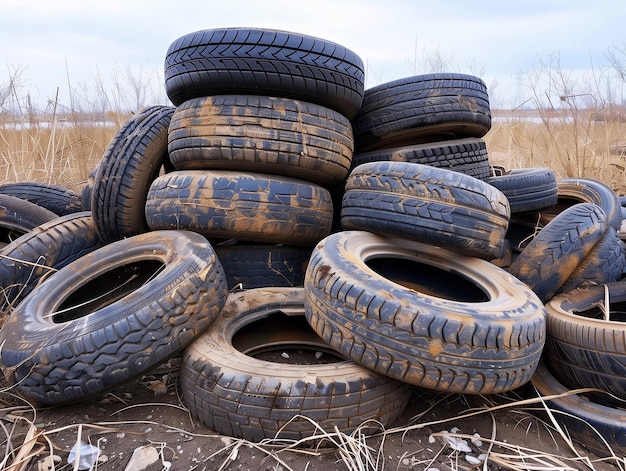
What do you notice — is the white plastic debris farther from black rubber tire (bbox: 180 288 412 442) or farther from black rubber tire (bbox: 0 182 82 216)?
black rubber tire (bbox: 0 182 82 216)

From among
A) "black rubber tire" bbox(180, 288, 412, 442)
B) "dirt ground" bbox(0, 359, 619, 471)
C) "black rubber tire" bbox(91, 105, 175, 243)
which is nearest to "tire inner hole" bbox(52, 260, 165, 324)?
"black rubber tire" bbox(91, 105, 175, 243)

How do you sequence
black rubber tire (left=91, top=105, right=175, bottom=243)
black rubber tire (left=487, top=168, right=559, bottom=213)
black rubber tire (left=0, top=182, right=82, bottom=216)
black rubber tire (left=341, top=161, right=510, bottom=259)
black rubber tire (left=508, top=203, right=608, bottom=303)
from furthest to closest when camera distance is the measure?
black rubber tire (left=0, top=182, right=82, bottom=216)
black rubber tire (left=487, top=168, right=559, bottom=213)
black rubber tire (left=91, top=105, right=175, bottom=243)
black rubber tire (left=508, top=203, right=608, bottom=303)
black rubber tire (left=341, top=161, right=510, bottom=259)

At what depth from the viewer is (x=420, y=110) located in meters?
2.98

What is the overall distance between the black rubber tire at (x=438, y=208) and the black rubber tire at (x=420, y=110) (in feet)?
2.94

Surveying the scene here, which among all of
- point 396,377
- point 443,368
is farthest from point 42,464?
point 443,368

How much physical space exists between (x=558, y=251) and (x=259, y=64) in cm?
179

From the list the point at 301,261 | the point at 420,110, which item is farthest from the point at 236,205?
the point at 420,110

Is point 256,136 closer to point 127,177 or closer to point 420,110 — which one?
point 127,177

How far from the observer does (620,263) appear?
256 cm

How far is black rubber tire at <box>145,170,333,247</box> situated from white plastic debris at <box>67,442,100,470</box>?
3.68 feet

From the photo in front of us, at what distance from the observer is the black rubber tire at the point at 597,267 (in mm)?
2434

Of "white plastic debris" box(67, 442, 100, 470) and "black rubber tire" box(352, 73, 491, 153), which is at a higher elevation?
"black rubber tire" box(352, 73, 491, 153)

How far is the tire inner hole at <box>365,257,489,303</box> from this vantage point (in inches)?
99.0

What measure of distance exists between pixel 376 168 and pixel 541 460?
136 centimetres
